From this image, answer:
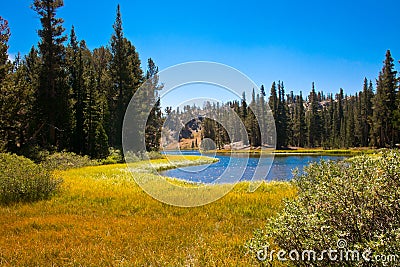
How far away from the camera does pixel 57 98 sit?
3488cm

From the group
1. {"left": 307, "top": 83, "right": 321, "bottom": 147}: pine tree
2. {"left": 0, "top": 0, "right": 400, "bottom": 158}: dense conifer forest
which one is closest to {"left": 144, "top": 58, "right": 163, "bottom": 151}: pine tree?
{"left": 0, "top": 0, "right": 400, "bottom": 158}: dense conifer forest

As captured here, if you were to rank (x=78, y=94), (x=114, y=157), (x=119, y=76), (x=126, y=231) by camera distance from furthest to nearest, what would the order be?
(x=119, y=76) → (x=78, y=94) → (x=114, y=157) → (x=126, y=231)

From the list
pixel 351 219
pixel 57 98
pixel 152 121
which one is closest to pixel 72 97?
pixel 57 98

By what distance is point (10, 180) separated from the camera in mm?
12500

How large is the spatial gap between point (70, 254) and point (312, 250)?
504 cm

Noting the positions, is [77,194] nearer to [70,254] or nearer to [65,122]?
[70,254]

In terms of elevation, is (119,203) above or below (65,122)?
below

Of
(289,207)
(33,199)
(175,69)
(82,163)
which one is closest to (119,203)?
(33,199)

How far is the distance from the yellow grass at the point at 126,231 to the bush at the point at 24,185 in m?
0.81

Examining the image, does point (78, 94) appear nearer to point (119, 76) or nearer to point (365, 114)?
point (119, 76)

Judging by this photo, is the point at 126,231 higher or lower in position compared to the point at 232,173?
higher

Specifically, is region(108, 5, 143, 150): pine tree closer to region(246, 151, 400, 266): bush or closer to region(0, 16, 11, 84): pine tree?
region(0, 16, 11, 84): pine tree

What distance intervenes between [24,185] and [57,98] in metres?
25.0

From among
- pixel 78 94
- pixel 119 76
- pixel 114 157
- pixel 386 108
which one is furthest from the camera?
pixel 386 108
